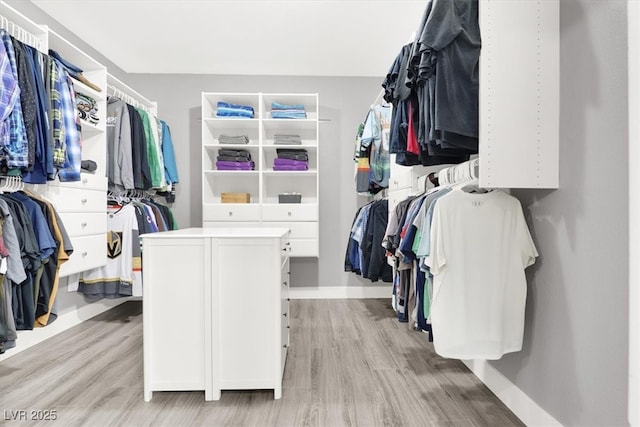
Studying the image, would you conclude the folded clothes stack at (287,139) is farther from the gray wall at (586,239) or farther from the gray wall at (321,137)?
the gray wall at (586,239)

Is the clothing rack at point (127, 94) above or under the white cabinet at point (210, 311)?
above

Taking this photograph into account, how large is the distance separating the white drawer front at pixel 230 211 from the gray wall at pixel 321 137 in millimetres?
483

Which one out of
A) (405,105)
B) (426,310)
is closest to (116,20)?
(405,105)

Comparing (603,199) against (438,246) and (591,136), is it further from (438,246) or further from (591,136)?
(438,246)

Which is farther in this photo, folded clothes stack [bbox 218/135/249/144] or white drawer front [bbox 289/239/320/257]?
folded clothes stack [bbox 218/135/249/144]

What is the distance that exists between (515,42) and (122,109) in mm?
3153

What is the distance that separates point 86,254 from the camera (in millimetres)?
2590

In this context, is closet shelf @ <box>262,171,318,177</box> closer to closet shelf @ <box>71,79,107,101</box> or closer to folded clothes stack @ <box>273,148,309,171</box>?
folded clothes stack @ <box>273,148,309,171</box>

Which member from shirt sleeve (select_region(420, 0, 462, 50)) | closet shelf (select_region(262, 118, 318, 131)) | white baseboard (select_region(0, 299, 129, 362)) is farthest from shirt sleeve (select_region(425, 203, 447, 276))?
white baseboard (select_region(0, 299, 129, 362))

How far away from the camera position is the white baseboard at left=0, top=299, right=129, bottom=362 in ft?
7.91

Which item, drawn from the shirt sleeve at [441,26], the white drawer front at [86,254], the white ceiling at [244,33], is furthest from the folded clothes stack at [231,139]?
the shirt sleeve at [441,26]

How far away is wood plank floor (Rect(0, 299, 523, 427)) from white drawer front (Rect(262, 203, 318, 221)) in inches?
49.8

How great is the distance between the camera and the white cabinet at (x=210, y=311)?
1770 mm

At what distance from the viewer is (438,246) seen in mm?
1532
